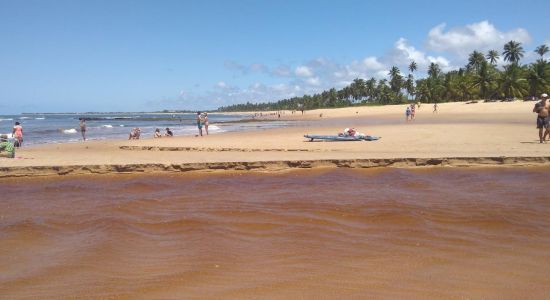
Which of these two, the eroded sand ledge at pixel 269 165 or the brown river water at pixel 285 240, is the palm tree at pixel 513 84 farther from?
the brown river water at pixel 285 240

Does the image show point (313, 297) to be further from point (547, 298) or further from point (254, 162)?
point (254, 162)

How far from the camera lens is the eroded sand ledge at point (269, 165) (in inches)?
416

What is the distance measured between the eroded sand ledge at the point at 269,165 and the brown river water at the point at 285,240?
1352 millimetres

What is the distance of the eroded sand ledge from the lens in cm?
1055

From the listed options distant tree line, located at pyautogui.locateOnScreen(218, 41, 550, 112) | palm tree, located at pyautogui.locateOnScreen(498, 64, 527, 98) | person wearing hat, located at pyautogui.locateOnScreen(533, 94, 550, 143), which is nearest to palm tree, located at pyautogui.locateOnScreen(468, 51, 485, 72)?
distant tree line, located at pyautogui.locateOnScreen(218, 41, 550, 112)

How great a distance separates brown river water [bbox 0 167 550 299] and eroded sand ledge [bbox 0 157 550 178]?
1352mm

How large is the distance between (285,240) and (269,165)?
560 cm

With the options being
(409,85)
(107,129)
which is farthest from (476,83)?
(107,129)

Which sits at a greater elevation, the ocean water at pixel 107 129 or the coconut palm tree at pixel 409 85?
the coconut palm tree at pixel 409 85

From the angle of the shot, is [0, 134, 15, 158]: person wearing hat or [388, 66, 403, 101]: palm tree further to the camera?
[388, 66, 403, 101]: palm tree

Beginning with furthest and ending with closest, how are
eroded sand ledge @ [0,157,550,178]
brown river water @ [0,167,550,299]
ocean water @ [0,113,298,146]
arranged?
ocean water @ [0,113,298,146] → eroded sand ledge @ [0,157,550,178] → brown river water @ [0,167,550,299]

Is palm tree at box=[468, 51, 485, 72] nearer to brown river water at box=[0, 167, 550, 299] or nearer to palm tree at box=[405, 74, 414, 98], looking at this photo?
palm tree at box=[405, 74, 414, 98]

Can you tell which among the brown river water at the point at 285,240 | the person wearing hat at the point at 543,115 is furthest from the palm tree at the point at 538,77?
the brown river water at the point at 285,240

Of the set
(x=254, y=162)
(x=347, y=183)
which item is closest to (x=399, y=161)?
(x=347, y=183)
